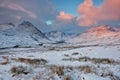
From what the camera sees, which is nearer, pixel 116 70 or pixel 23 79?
pixel 23 79

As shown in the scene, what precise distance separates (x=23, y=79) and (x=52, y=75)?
4.69ft

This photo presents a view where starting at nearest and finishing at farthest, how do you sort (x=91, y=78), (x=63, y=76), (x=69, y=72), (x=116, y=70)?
(x=91, y=78), (x=63, y=76), (x=69, y=72), (x=116, y=70)

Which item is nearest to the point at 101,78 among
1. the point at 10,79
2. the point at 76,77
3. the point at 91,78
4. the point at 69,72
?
the point at 91,78

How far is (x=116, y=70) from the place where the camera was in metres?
12.4

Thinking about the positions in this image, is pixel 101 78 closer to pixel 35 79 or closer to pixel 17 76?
pixel 35 79

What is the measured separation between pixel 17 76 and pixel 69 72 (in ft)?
9.15

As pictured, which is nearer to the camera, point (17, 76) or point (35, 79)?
point (35, 79)

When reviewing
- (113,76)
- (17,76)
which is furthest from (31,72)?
(113,76)

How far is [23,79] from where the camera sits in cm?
1041

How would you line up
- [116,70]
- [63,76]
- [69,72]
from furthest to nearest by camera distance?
[116,70]
[69,72]
[63,76]

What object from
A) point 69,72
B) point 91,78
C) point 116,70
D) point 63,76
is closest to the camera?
point 91,78

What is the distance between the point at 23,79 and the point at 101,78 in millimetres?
3755

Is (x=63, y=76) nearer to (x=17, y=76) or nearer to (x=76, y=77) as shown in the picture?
(x=76, y=77)

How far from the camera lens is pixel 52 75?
34.6ft
